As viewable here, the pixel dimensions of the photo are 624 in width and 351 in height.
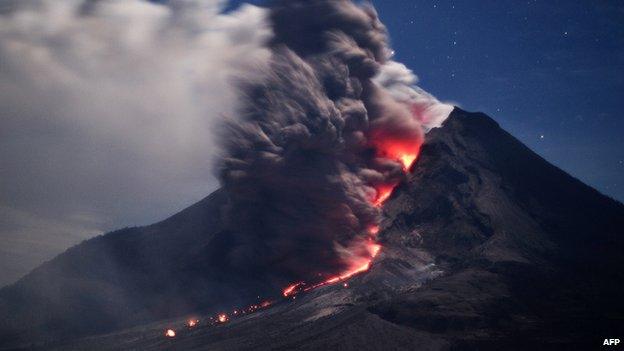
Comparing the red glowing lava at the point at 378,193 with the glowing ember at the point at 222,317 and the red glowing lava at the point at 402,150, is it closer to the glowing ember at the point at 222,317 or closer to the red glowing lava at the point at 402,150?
the red glowing lava at the point at 402,150

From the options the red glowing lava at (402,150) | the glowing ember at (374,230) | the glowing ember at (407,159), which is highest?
the red glowing lava at (402,150)

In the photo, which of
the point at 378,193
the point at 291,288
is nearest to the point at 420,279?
the point at 291,288

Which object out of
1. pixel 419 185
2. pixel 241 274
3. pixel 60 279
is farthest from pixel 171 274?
pixel 419 185

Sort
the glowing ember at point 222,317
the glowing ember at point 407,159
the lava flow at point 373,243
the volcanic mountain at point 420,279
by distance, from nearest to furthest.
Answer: the volcanic mountain at point 420,279 → the glowing ember at point 222,317 → the lava flow at point 373,243 → the glowing ember at point 407,159

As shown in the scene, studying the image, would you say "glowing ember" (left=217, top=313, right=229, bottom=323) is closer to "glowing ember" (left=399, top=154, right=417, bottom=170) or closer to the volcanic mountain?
the volcanic mountain

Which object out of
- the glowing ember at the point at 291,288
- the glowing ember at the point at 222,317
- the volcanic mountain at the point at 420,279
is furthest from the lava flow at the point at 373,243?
the glowing ember at the point at 222,317

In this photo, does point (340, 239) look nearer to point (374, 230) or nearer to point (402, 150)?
point (374, 230)
